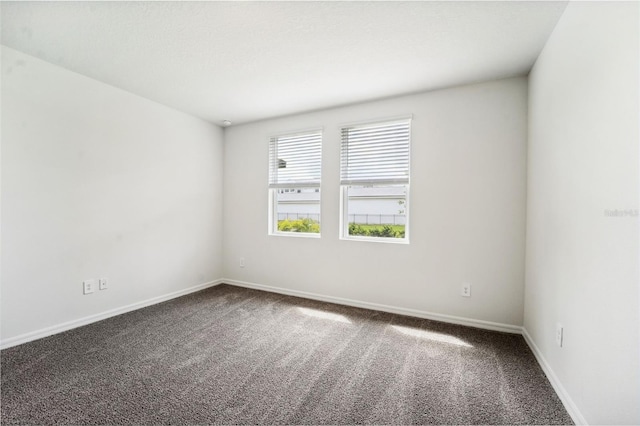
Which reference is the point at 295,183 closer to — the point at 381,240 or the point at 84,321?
the point at 381,240

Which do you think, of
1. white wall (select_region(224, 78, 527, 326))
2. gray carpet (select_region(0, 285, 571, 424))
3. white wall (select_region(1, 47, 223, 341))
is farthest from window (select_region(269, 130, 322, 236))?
gray carpet (select_region(0, 285, 571, 424))

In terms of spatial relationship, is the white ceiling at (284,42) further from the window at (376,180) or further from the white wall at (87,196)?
the window at (376,180)

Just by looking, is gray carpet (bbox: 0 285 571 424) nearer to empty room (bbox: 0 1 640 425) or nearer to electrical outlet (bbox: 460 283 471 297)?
empty room (bbox: 0 1 640 425)

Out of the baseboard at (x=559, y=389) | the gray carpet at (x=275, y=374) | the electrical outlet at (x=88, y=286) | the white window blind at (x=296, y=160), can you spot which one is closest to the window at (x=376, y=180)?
the white window blind at (x=296, y=160)

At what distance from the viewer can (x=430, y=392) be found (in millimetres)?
1745

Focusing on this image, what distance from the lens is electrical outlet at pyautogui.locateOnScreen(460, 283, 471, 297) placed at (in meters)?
2.79

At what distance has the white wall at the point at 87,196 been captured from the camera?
7.52 ft

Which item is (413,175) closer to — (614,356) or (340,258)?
(340,258)

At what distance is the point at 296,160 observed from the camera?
383 centimetres

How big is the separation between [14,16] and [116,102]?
109 cm

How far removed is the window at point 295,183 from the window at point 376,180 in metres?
0.43

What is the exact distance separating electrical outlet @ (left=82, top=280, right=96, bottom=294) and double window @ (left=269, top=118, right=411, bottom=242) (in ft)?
6.79

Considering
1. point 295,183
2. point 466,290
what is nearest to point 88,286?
point 295,183

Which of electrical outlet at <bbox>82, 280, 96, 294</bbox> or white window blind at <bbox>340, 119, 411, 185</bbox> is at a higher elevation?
white window blind at <bbox>340, 119, 411, 185</bbox>
